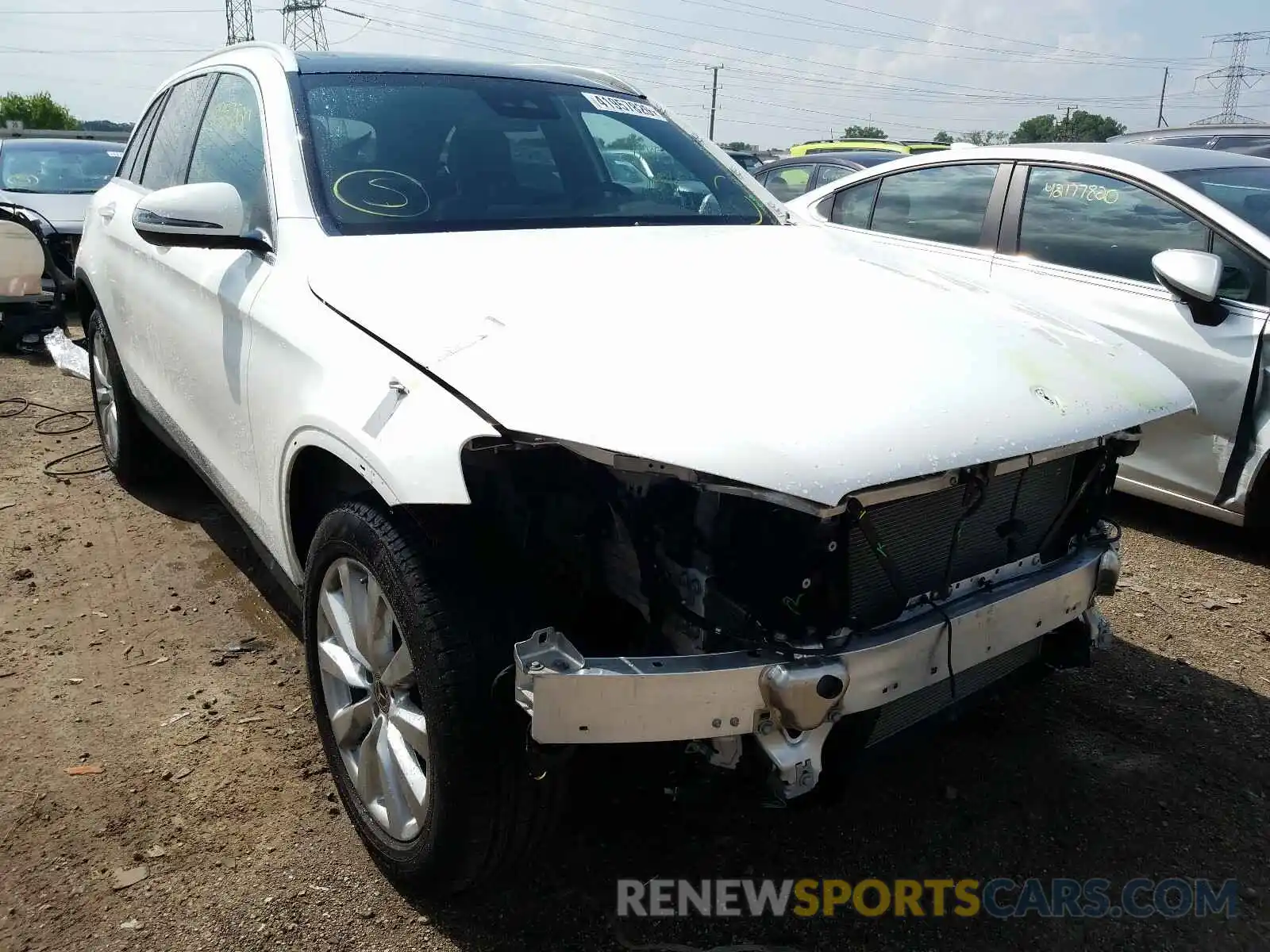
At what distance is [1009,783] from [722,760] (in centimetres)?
117

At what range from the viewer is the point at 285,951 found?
6.68 ft

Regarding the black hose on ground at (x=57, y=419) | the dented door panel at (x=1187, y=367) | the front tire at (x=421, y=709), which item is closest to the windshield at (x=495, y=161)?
the front tire at (x=421, y=709)

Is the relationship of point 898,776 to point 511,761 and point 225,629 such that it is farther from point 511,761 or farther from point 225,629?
point 225,629

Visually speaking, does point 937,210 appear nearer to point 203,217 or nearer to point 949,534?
point 949,534

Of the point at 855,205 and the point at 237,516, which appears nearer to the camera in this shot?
the point at 237,516

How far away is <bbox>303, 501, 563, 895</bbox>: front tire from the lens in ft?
6.02

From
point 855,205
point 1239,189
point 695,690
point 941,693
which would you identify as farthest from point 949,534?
point 855,205

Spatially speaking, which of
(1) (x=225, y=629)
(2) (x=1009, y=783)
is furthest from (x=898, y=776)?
(1) (x=225, y=629)

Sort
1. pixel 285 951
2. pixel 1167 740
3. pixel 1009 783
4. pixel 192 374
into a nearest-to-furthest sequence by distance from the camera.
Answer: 1. pixel 285 951
2. pixel 1009 783
3. pixel 1167 740
4. pixel 192 374

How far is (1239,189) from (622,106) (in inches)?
106

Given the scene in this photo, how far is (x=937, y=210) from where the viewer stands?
5.04m

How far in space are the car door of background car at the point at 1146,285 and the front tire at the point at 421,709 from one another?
7.92 ft

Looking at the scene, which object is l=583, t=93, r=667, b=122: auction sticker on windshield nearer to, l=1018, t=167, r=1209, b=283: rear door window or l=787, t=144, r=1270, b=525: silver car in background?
l=787, t=144, r=1270, b=525: silver car in background

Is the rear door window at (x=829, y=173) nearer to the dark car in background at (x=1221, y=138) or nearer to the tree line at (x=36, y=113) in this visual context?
the dark car in background at (x=1221, y=138)
